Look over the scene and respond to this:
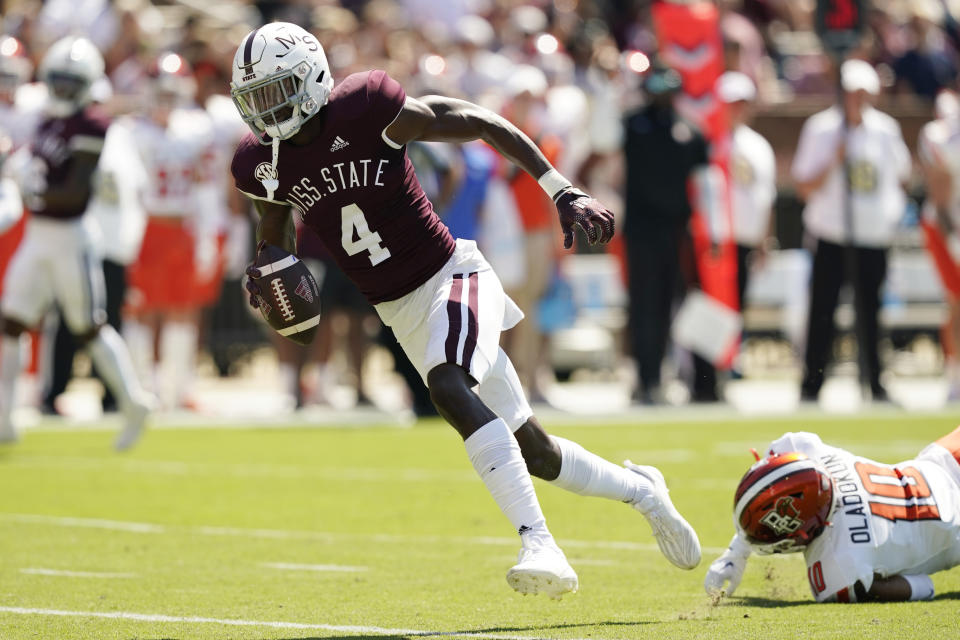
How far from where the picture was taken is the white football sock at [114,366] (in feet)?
35.9

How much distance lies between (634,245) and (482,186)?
1371 mm

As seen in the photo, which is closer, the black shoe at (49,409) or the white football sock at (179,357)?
the black shoe at (49,409)

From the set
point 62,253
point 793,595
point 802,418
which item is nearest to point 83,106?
point 62,253

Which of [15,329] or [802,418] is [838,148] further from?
[15,329]

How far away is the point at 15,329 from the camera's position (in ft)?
36.9

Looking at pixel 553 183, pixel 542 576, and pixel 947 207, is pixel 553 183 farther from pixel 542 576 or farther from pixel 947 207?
pixel 947 207

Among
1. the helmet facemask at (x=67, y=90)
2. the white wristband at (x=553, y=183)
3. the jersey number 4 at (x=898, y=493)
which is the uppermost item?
the white wristband at (x=553, y=183)

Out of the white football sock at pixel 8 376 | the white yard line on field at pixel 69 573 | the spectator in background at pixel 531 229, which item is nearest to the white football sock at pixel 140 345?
the white football sock at pixel 8 376

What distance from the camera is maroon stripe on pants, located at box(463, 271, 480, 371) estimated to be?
18.2 feet

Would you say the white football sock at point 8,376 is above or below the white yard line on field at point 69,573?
below

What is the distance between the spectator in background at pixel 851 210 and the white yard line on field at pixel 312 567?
744 cm

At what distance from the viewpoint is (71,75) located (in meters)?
11.1

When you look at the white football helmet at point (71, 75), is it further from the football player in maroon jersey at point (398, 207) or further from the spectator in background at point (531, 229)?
the football player in maroon jersey at point (398, 207)

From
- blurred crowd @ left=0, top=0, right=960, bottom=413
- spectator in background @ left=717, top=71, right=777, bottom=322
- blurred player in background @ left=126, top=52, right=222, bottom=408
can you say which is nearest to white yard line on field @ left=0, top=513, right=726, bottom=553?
blurred crowd @ left=0, top=0, right=960, bottom=413
